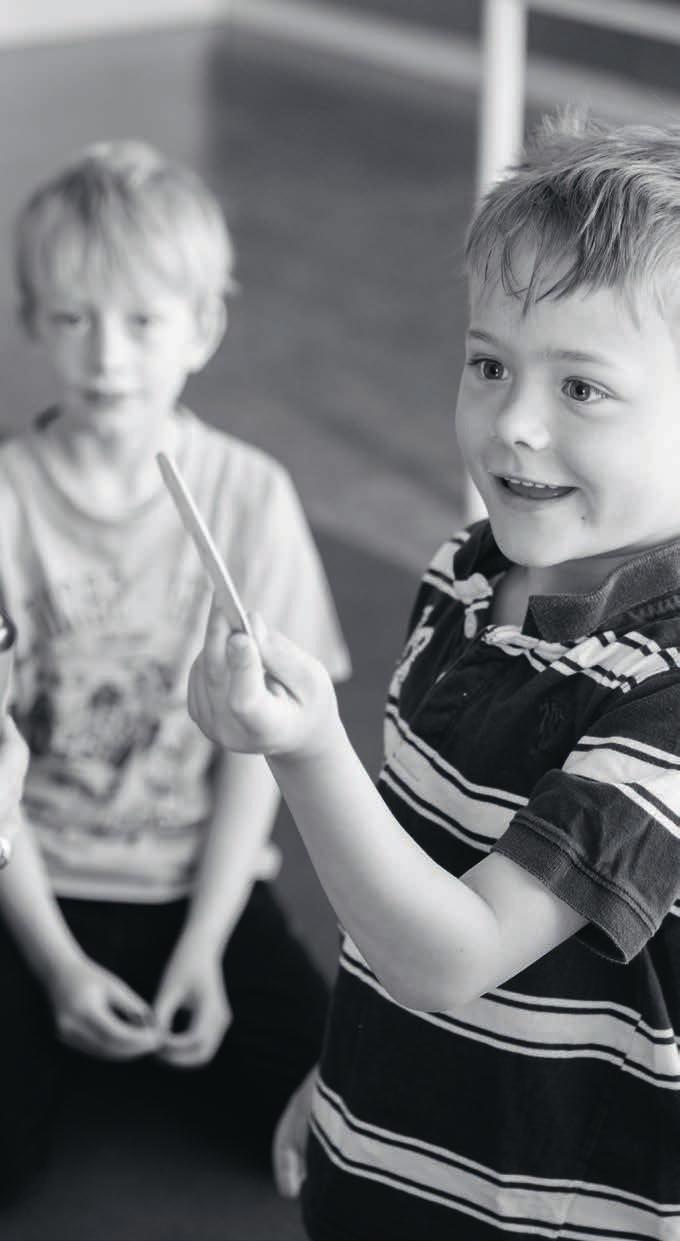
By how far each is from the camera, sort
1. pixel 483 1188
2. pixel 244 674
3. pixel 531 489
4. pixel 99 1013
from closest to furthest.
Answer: pixel 244 674 → pixel 531 489 → pixel 483 1188 → pixel 99 1013

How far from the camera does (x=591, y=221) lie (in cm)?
71

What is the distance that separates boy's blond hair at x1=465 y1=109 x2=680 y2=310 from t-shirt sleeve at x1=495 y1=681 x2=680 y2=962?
187mm

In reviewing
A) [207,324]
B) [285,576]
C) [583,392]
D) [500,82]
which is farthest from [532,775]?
[500,82]

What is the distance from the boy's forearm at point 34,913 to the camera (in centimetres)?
124

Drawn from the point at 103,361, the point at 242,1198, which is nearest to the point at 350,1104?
the point at 242,1198

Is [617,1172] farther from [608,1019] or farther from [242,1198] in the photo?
[242,1198]

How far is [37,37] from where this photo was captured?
4.52 meters

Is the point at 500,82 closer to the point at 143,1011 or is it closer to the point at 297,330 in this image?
the point at 297,330

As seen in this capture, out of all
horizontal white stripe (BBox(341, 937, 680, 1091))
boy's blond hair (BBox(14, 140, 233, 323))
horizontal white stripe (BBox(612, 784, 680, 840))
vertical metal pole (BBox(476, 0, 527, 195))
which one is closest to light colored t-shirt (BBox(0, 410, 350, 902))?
boy's blond hair (BBox(14, 140, 233, 323))

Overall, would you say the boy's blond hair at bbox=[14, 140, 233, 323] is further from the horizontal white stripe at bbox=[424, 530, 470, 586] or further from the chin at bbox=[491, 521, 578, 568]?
the chin at bbox=[491, 521, 578, 568]

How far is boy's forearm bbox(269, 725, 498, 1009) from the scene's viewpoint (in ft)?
2.12

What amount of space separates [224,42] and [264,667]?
13.7ft

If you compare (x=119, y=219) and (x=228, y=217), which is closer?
(x=119, y=219)

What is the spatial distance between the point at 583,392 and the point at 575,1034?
0.29 m
